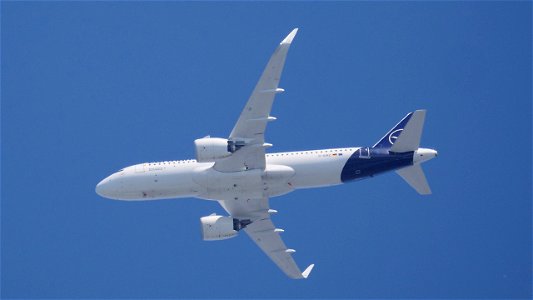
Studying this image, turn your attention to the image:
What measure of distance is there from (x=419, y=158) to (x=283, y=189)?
9.41m

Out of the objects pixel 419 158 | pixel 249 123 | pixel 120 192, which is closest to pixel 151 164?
pixel 120 192

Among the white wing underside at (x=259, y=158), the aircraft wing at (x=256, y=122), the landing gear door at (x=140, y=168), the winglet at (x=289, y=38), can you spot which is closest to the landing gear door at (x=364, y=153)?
the aircraft wing at (x=256, y=122)

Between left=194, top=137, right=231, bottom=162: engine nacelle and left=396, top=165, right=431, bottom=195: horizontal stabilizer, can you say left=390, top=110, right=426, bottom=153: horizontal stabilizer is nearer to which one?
left=396, top=165, right=431, bottom=195: horizontal stabilizer

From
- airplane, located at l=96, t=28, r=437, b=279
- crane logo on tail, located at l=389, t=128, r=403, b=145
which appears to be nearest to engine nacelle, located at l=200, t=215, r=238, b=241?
airplane, located at l=96, t=28, r=437, b=279

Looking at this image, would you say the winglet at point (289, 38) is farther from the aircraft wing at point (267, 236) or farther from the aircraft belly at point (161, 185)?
the aircraft wing at point (267, 236)

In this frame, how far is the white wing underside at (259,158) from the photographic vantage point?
60325mm

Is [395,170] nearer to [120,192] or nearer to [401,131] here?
[401,131]

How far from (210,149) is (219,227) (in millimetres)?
9760

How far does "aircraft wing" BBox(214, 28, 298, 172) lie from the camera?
59.7 m

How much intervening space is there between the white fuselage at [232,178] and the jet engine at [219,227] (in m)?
4.50

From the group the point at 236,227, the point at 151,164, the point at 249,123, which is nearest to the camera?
the point at 249,123

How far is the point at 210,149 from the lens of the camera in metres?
62.8

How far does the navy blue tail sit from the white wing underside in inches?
323

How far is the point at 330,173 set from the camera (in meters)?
64.9
